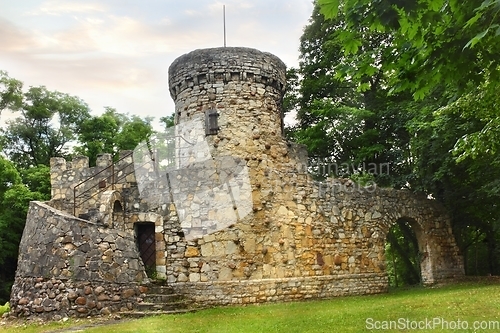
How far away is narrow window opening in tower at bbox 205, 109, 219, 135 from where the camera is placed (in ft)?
44.1

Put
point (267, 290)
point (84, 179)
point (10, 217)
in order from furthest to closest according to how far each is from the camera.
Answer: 1. point (10, 217)
2. point (84, 179)
3. point (267, 290)

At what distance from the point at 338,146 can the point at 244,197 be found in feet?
29.9

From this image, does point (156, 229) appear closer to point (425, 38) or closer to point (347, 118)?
point (425, 38)

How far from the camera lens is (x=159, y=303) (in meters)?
11.6

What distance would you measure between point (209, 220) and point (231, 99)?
333 cm

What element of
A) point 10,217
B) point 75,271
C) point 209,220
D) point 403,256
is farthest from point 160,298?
point 403,256

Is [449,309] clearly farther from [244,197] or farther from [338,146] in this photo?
[338,146]

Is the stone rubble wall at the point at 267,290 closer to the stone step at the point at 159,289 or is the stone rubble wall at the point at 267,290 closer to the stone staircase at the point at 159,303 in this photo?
the stone step at the point at 159,289

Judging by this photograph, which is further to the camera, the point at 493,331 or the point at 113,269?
the point at 113,269

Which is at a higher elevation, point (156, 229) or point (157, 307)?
point (156, 229)

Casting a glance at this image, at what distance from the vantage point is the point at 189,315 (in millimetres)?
10836

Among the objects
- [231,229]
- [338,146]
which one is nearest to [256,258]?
[231,229]

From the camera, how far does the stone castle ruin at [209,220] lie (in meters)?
11.6

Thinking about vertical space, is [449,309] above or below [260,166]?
below
